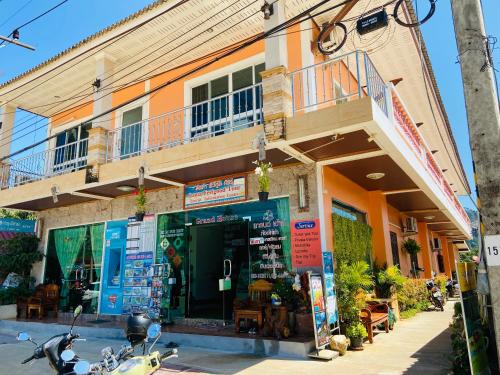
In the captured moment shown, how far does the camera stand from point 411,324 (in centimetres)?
946

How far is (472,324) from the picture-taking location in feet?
13.6

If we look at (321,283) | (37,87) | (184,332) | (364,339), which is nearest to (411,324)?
(364,339)

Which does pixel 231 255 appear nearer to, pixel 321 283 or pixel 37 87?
pixel 321 283

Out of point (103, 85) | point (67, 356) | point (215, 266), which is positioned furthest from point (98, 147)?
point (67, 356)

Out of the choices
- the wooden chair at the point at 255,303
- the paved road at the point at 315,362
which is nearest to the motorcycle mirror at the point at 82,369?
the paved road at the point at 315,362

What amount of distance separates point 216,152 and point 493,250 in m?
4.72

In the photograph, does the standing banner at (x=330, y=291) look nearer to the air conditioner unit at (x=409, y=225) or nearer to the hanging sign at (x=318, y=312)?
the hanging sign at (x=318, y=312)

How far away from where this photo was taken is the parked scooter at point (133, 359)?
3180mm

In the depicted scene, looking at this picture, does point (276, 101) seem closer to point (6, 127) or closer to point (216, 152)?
point (216, 152)

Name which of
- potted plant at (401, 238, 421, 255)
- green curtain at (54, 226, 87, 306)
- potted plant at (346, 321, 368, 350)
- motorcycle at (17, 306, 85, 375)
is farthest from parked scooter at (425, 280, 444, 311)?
motorcycle at (17, 306, 85, 375)

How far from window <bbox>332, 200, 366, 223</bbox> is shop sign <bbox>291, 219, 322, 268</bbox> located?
3.10 ft

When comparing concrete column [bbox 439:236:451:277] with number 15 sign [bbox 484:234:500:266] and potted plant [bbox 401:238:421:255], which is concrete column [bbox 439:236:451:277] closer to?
potted plant [bbox 401:238:421:255]

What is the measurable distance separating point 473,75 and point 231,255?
18.8 feet

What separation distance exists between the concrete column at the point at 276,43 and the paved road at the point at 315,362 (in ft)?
16.0
